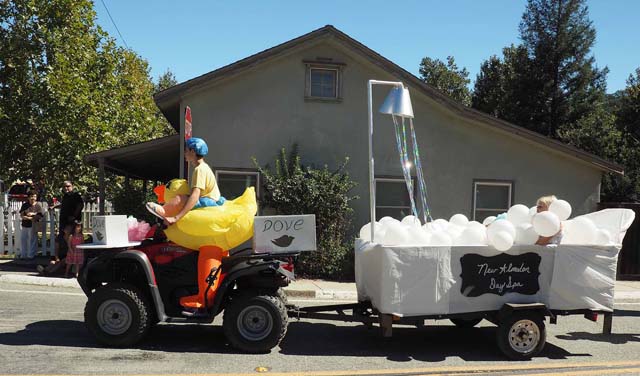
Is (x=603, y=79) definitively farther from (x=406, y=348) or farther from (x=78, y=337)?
(x=78, y=337)

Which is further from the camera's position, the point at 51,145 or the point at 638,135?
the point at 638,135

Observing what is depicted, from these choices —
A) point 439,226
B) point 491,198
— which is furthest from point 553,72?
point 439,226

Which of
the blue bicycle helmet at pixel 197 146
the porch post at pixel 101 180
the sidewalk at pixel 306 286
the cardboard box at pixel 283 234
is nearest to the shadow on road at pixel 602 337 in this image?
the sidewalk at pixel 306 286

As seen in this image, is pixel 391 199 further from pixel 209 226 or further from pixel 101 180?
pixel 209 226

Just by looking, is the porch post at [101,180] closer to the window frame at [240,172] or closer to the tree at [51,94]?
the window frame at [240,172]

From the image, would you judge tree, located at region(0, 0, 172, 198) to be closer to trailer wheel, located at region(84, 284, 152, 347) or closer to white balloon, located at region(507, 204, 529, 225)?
trailer wheel, located at region(84, 284, 152, 347)

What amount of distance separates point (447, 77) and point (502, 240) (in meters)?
37.4

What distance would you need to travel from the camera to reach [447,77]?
40688 millimetres

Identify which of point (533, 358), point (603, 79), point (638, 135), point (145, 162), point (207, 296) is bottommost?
point (533, 358)

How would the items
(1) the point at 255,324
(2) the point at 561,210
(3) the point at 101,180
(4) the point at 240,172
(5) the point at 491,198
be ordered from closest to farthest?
(1) the point at 255,324 < (2) the point at 561,210 < (4) the point at 240,172 < (3) the point at 101,180 < (5) the point at 491,198

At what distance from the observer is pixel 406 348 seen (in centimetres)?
585

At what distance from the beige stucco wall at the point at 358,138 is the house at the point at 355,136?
0.02 meters

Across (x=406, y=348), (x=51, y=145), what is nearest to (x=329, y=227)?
(x=406, y=348)

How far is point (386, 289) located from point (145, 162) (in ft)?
32.9
